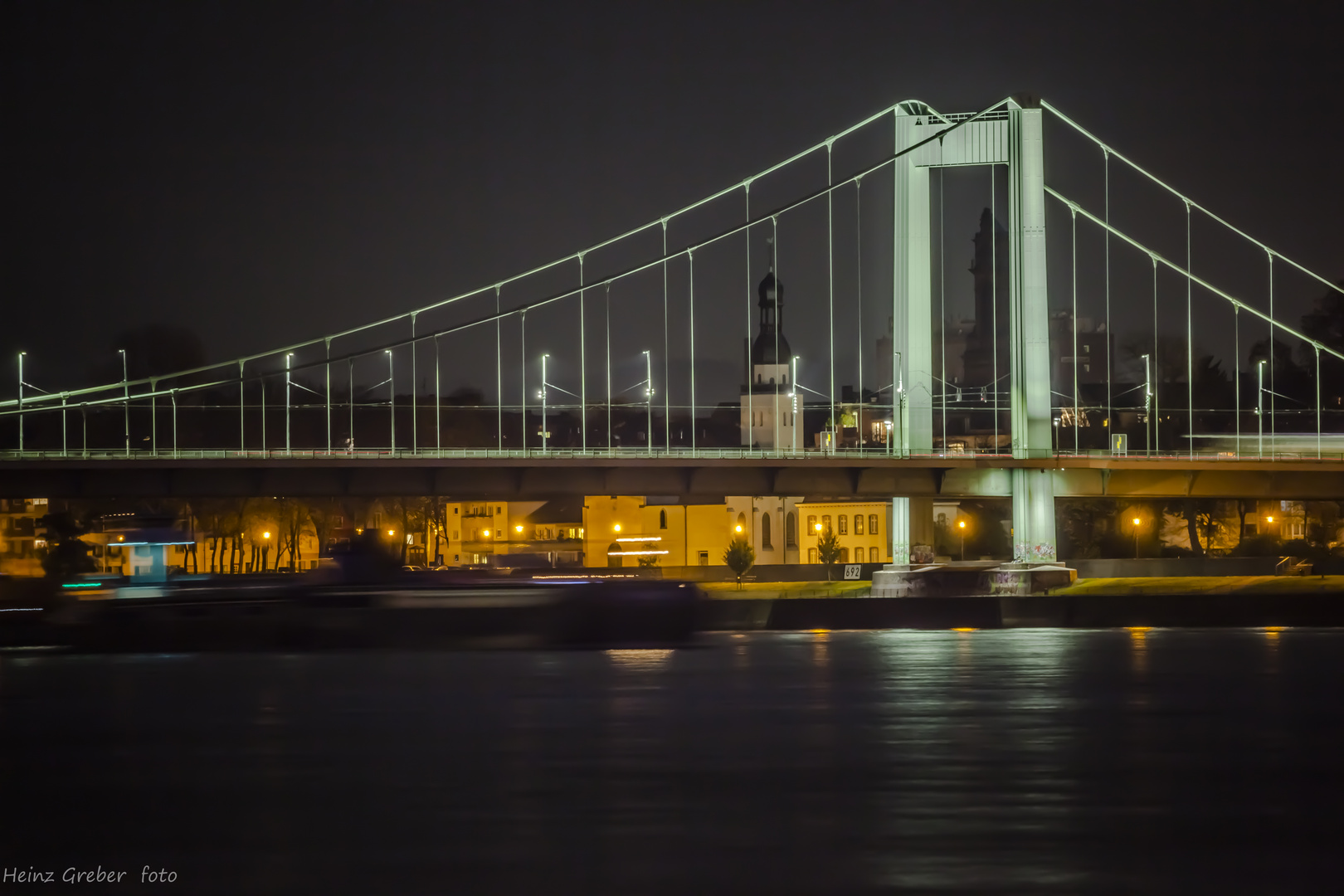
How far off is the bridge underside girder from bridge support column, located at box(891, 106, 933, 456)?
93.2 inches

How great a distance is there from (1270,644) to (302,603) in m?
14.5

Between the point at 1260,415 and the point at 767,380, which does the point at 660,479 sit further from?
the point at 767,380

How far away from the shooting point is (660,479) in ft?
156

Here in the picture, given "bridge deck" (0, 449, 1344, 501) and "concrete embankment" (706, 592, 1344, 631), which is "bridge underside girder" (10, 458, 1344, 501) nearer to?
"bridge deck" (0, 449, 1344, 501)

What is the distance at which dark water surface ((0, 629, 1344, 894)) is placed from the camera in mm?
7406

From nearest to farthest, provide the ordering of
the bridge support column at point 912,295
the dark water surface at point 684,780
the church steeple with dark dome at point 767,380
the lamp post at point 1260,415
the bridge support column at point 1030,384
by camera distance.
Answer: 1. the dark water surface at point 684,780
2. the bridge support column at point 1030,384
3. the bridge support column at point 912,295
4. the lamp post at point 1260,415
5. the church steeple with dark dome at point 767,380

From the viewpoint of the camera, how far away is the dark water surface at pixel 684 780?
24.3 feet

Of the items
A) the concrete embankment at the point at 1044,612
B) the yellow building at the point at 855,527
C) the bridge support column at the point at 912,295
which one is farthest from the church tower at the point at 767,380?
the concrete embankment at the point at 1044,612

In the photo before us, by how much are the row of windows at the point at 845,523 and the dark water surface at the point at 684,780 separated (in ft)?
270

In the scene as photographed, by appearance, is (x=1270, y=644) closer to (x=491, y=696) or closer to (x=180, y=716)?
(x=491, y=696)

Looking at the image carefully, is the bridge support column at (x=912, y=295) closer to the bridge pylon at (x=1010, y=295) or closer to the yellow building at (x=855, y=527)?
the bridge pylon at (x=1010, y=295)

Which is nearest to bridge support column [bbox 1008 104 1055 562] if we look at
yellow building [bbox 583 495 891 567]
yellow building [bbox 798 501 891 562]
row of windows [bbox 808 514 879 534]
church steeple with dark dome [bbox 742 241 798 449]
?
yellow building [bbox 583 495 891 567]

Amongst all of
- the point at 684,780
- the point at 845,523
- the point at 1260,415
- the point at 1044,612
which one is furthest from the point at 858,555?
the point at 684,780

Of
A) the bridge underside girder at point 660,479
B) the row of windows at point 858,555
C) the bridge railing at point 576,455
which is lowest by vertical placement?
the row of windows at point 858,555
